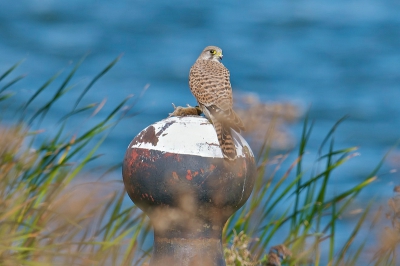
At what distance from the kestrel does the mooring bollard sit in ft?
0.14

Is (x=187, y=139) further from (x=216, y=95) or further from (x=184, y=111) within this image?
(x=216, y=95)

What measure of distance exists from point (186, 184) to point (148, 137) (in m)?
0.24

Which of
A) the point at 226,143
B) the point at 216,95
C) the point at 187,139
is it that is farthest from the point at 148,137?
the point at 216,95

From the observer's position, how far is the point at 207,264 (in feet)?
8.56

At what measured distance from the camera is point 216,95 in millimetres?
3357

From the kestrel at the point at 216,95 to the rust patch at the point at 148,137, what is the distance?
9.1 inches

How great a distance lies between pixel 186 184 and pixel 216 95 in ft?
3.04

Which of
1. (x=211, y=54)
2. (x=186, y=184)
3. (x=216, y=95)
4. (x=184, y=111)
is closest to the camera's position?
(x=186, y=184)

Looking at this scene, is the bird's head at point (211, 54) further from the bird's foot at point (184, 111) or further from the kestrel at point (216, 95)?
the bird's foot at point (184, 111)

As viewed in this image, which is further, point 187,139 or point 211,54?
point 211,54

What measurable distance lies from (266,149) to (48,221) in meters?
1.30

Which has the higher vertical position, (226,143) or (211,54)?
(226,143)

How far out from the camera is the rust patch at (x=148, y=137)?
8.45 feet

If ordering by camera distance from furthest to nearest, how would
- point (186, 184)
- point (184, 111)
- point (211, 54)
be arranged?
1. point (211, 54)
2. point (184, 111)
3. point (186, 184)
